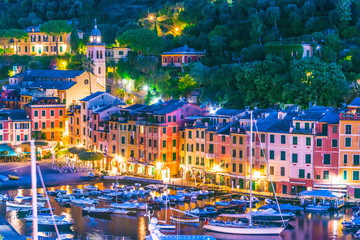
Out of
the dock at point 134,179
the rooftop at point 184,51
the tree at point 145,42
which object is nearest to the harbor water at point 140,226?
the dock at point 134,179

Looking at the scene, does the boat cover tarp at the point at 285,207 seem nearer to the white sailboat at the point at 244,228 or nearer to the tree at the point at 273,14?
the white sailboat at the point at 244,228

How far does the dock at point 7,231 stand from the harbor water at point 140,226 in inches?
41.1

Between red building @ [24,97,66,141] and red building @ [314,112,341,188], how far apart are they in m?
37.5

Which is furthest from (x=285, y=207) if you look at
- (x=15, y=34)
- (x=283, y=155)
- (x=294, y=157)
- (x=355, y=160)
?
(x=15, y=34)

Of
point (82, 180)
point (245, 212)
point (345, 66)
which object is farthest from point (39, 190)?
point (345, 66)

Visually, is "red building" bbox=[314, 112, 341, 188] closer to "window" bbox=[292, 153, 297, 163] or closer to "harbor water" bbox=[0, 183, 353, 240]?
"window" bbox=[292, 153, 297, 163]

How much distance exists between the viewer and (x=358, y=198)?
65.1 m

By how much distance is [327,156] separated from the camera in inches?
2606

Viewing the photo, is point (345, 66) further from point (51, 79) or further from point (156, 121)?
point (51, 79)

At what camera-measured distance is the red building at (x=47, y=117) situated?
9000 cm

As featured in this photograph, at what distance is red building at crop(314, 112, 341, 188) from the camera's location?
65938mm

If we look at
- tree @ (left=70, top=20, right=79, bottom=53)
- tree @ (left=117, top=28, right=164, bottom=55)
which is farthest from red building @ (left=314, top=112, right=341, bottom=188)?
tree @ (left=70, top=20, right=79, bottom=53)

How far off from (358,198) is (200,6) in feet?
186

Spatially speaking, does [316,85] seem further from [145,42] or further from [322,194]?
[145,42]
